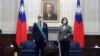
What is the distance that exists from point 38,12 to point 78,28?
6.54 ft

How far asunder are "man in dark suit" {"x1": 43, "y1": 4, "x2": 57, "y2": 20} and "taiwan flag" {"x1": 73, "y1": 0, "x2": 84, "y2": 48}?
1.06m

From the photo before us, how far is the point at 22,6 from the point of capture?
14484mm

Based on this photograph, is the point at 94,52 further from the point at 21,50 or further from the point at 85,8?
the point at 21,50

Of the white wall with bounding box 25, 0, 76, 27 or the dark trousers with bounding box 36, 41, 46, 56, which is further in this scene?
the white wall with bounding box 25, 0, 76, 27

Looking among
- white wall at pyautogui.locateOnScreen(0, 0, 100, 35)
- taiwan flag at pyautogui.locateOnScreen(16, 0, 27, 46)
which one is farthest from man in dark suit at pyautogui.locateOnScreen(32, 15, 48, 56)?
white wall at pyautogui.locateOnScreen(0, 0, 100, 35)

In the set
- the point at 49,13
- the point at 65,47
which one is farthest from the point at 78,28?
the point at 65,47

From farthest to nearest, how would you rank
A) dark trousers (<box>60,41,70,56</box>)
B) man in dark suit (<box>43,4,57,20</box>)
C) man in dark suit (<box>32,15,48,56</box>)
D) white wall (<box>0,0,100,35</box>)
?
man in dark suit (<box>43,4,57,20</box>) < white wall (<box>0,0,100,35</box>) < dark trousers (<box>60,41,70,56</box>) < man in dark suit (<box>32,15,48,56</box>)

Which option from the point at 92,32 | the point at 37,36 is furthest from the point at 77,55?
the point at 37,36

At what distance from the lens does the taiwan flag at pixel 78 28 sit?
14.3 metres

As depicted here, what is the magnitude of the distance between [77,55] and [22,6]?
3319 millimetres

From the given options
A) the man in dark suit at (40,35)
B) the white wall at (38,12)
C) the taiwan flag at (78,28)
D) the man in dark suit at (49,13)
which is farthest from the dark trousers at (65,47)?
the man in dark suit at (49,13)

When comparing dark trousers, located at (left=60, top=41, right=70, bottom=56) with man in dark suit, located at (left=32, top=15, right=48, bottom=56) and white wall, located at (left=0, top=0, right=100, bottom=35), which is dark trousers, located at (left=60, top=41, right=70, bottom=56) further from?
white wall, located at (left=0, top=0, right=100, bottom=35)

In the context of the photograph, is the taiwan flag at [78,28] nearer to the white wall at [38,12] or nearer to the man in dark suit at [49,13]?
the white wall at [38,12]

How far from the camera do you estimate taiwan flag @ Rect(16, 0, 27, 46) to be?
47.1 feet
